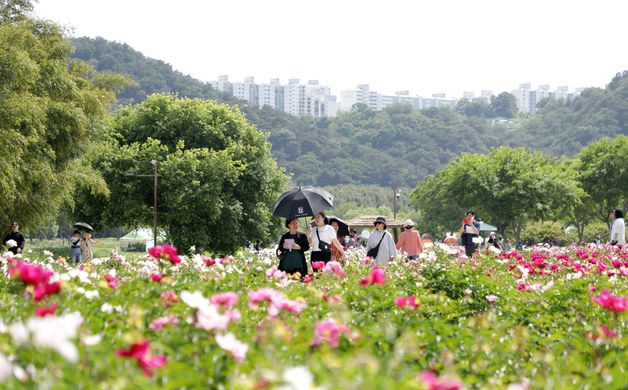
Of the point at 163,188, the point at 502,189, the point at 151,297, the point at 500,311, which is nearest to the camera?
the point at 151,297

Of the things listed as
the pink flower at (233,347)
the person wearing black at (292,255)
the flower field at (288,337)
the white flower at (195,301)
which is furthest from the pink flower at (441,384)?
the person wearing black at (292,255)

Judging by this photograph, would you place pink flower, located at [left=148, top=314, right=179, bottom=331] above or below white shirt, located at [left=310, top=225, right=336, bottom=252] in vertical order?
above

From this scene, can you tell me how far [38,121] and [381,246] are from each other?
12.6 metres

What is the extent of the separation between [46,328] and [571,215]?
212ft

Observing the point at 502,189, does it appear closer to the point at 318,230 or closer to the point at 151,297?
the point at 318,230

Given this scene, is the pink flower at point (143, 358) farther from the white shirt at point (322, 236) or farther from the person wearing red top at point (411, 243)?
the person wearing red top at point (411, 243)

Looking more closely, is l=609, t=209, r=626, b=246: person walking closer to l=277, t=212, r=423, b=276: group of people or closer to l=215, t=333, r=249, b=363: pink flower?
l=277, t=212, r=423, b=276: group of people

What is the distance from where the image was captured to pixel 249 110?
174 meters

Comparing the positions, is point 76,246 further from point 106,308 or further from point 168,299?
point 106,308

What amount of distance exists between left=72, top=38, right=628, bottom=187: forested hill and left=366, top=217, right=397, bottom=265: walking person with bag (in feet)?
477

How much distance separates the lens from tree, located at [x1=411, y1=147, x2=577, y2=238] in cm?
5812

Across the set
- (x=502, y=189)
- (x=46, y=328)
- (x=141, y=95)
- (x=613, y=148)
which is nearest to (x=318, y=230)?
(x=46, y=328)

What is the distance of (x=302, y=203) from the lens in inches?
636

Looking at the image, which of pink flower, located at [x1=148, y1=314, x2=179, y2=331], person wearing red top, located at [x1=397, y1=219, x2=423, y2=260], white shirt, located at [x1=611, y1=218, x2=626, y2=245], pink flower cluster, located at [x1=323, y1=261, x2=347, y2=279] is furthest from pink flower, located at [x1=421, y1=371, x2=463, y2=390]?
white shirt, located at [x1=611, y1=218, x2=626, y2=245]
